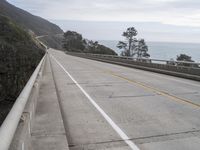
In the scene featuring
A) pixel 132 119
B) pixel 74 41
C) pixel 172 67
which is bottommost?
pixel 132 119

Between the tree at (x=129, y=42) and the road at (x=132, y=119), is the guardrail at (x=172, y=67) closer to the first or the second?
the road at (x=132, y=119)

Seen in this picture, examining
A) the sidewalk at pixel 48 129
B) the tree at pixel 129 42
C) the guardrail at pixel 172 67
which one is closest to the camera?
the sidewalk at pixel 48 129

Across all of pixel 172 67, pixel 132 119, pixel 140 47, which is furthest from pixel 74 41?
pixel 132 119

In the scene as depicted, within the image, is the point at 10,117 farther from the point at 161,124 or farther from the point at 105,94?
the point at 105,94

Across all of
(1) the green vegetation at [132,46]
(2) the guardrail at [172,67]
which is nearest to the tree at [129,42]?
(1) the green vegetation at [132,46]

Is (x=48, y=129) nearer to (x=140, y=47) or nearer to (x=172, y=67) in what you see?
(x=172, y=67)

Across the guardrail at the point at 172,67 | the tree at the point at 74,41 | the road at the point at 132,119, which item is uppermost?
the tree at the point at 74,41

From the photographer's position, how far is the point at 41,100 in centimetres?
1095

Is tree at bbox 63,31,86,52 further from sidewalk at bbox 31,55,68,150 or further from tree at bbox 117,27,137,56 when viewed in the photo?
sidewalk at bbox 31,55,68,150

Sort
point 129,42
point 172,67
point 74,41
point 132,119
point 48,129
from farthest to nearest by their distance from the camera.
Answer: point 74,41 < point 129,42 < point 172,67 < point 132,119 < point 48,129

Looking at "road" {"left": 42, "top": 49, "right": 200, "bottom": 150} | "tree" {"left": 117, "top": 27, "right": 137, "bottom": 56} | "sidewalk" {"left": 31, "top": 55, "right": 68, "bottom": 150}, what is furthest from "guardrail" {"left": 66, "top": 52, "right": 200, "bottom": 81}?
"tree" {"left": 117, "top": 27, "right": 137, "bottom": 56}

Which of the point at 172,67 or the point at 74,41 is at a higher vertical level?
the point at 74,41

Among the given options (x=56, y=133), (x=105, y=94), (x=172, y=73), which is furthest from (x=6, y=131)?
(x=172, y=73)

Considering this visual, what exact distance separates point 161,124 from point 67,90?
6709mm
